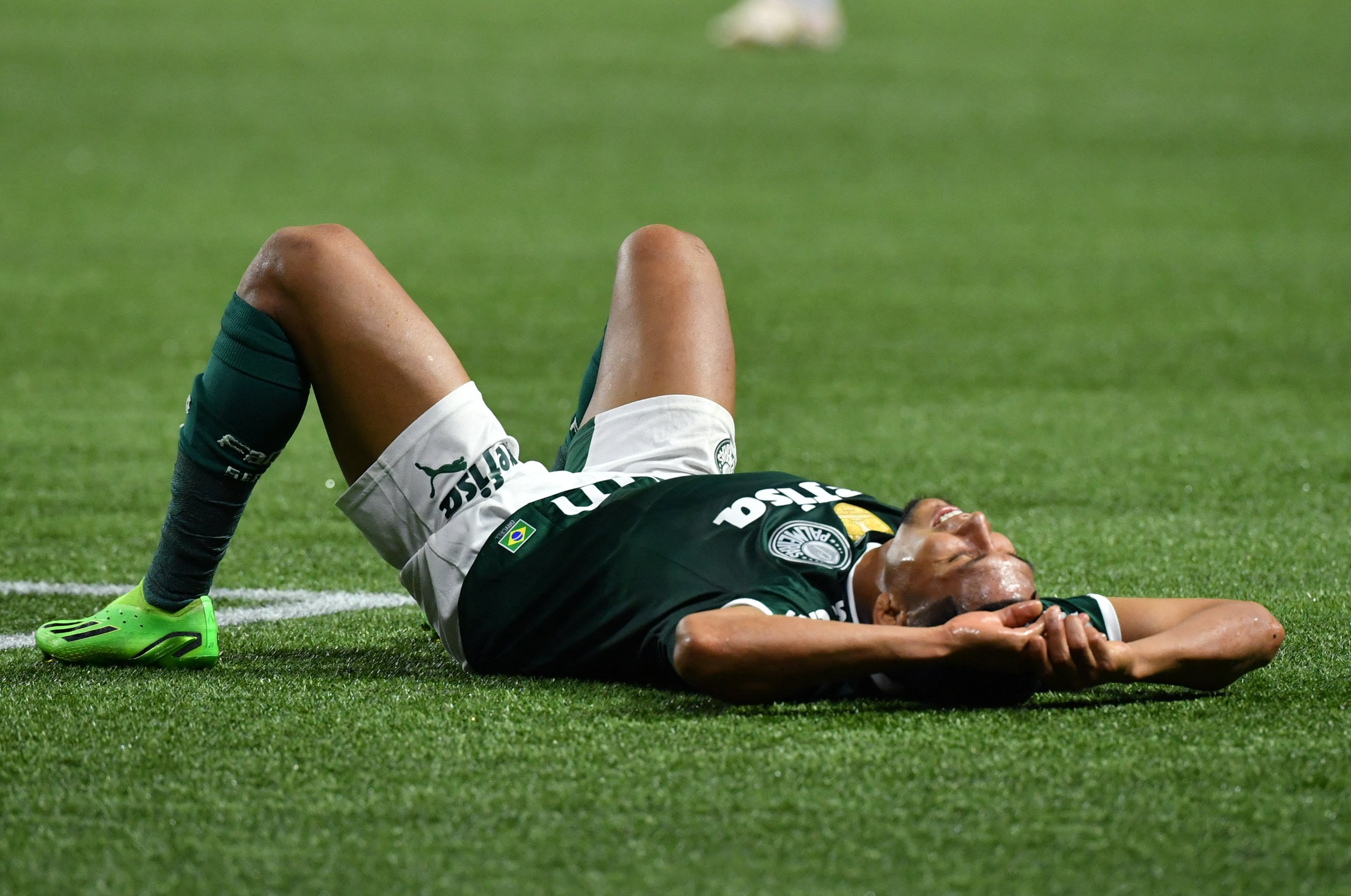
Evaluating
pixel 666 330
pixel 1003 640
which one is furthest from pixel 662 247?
pixel 1003 640

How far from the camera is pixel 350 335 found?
9.05 feet

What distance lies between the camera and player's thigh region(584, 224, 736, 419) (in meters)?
3.07

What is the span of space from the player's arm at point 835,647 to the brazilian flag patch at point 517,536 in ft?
1.36

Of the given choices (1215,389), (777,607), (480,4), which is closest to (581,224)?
(1215,389)

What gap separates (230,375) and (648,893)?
1.27 metres

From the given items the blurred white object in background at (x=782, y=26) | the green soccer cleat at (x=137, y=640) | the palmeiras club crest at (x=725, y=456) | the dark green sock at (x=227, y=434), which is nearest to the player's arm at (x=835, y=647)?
the palmeiras club crest at (x=725, y=456)

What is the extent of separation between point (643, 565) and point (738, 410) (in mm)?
2901

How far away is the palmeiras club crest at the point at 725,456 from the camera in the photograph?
303 cm

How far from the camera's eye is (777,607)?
2477 millimetres

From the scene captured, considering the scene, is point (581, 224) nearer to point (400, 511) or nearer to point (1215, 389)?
point (1215, 389)

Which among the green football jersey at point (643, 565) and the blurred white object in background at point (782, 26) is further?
the blurred white object in background at point (782, 26)

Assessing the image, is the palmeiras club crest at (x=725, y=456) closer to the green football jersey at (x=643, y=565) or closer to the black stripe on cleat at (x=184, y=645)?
the green football jersey at (x=643, y=565)

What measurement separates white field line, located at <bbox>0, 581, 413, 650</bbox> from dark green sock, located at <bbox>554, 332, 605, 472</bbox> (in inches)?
20.5

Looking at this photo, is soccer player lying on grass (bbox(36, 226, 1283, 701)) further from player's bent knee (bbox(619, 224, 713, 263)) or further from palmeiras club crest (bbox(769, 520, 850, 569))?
player's bent knee (bbox(619, 224, 713, 263))
